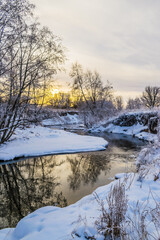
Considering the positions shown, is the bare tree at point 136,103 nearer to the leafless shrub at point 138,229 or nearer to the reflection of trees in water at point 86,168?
the reflection of trees in water at point 86,168

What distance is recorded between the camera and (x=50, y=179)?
743cm

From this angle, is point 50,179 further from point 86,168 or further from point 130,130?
point 130,130

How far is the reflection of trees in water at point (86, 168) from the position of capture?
24.0ft

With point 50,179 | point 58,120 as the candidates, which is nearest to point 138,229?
point 50,179

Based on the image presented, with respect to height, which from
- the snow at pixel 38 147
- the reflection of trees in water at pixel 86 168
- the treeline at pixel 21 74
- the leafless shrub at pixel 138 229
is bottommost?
the reflection of trees in water at pixel 86 168

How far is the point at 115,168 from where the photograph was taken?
880 cm

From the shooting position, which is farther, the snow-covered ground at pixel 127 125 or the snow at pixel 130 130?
the snow-covered ground at pixel 127 125

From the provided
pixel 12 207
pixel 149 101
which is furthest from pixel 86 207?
pixel 149 101

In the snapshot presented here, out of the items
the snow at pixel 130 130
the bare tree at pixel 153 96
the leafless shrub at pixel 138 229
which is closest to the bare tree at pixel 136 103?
the bare tree at pixel 153 96

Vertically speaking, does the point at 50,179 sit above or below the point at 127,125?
below

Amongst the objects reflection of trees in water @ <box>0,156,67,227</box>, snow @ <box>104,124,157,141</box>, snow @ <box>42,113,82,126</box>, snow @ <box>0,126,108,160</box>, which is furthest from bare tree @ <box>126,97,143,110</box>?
reflection of trees in water @ <box>0,156,67,227</box>

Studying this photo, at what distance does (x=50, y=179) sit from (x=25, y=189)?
4.21ft

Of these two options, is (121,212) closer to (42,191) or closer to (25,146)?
(42,191)

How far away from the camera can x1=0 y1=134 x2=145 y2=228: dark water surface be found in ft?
17.2
